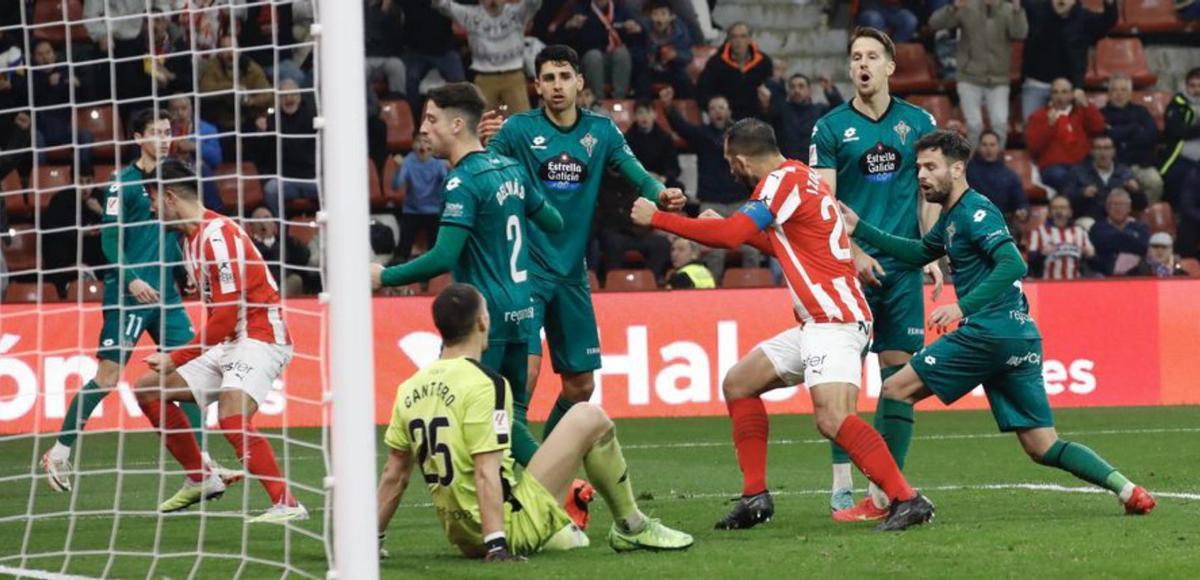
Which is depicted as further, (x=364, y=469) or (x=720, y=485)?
(x=720, y=485)

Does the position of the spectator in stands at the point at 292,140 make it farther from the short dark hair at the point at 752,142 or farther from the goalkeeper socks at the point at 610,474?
the goalkeeper socks at the point at 610,474

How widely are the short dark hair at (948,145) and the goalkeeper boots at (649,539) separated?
2.26m

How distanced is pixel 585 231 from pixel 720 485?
6.12 ft

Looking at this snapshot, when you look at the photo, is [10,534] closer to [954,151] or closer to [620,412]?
[954,151]

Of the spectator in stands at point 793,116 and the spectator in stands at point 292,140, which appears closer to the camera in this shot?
the spectator in stands at point 292,140

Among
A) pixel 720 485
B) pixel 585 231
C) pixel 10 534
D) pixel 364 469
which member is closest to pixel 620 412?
pixel 720 485

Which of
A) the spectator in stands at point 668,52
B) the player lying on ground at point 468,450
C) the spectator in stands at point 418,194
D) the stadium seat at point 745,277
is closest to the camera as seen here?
the player lying on ground at point 468,450

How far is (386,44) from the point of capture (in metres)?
19.9

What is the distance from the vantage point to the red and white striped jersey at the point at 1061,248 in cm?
1922

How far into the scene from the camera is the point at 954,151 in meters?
8.88

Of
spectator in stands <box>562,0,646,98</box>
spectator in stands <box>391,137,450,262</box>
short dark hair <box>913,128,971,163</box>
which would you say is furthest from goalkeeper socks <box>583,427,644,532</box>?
spectator in stands <box>562,0,646,98</box>

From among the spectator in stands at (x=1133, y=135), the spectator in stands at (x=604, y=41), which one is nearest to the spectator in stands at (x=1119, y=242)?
the spectator in stands at (x=1133, y=135)

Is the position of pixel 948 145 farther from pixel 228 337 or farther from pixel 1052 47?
pixel 1052 47

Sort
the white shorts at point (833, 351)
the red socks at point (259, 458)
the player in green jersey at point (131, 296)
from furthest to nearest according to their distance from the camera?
the player in green jersey at point (131, 296)
the red socks at point (259, 458)
the white shorts at point (833, 351)
